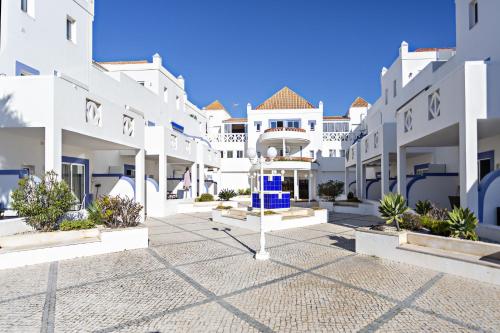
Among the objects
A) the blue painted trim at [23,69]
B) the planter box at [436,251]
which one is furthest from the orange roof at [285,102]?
the planter box at [436,251]

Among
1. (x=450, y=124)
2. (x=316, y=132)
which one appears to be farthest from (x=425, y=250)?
(x=316, y=132)

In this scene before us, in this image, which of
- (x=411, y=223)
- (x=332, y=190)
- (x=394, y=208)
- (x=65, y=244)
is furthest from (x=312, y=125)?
(x=65, y=244)

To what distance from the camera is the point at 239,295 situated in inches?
211

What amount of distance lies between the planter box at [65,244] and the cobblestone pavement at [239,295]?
0.38 metres

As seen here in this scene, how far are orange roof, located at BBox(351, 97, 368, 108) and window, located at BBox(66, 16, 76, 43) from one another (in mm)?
32964

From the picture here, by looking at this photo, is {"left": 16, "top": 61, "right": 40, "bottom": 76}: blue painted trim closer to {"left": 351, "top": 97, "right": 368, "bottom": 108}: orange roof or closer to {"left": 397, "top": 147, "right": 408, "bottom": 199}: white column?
{"left": 397, "top": 147, "right": 408, "bottom": 199}: white column

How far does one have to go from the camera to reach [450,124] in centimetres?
899

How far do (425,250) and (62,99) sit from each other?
435 inches

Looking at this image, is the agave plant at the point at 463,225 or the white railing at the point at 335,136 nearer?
the agave plant at the point at 463,225

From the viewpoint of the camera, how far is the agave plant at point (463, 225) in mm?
6902

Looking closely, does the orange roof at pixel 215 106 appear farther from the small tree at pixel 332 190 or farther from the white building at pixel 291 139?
the small tree at pixel 332 190

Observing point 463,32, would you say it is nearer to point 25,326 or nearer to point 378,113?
point 378,113

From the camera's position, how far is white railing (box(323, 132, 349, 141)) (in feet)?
116

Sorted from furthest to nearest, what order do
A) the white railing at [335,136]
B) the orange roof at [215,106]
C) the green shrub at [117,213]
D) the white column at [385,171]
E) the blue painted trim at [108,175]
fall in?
the orange roof at [215,106] < the white railing at [335,136] < the white column at [385,171] < the blue painted trim at [108,175] < the green shrub at [117,213]
